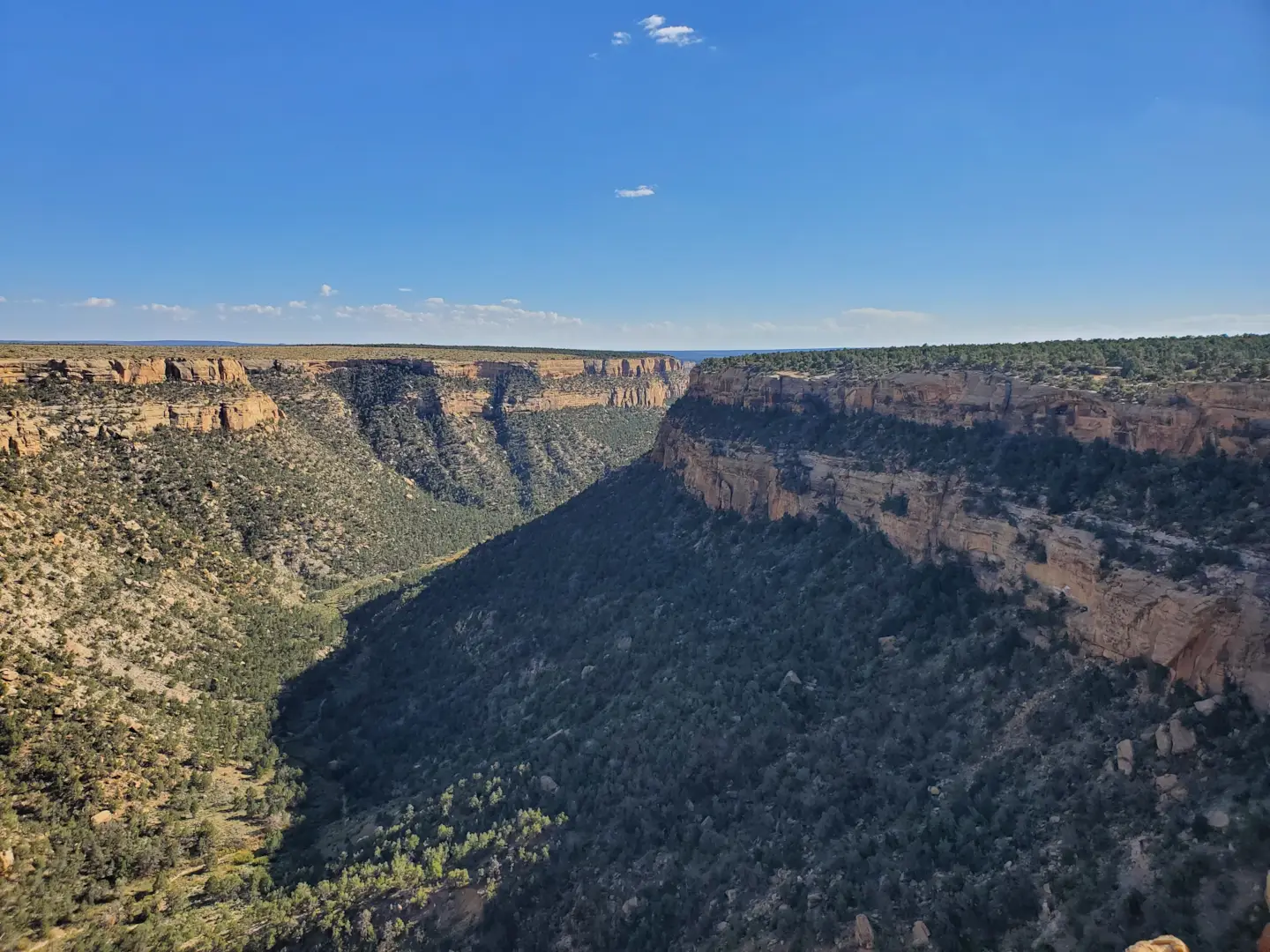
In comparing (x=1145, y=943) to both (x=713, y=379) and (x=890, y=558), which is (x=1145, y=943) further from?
(x=713, y=379)

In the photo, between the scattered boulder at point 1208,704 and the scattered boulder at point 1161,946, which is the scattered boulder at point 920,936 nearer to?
the scattered boulder at point 1161,946

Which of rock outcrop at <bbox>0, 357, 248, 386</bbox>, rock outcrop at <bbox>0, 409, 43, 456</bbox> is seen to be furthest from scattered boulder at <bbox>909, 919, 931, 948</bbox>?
rock outcrop at <bbox>0, 357, 248, 386</bbox>

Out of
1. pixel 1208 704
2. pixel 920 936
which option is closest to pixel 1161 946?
pixel 920 936

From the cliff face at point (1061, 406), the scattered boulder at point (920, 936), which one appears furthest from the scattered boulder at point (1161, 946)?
the cliff face at point (1061, 406)

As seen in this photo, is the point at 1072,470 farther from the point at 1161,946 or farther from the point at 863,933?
the point at 1161,946

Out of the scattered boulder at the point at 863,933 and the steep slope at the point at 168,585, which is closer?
the scattered boulder at the point at 863,933

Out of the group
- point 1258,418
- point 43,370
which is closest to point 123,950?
point 1258,418
